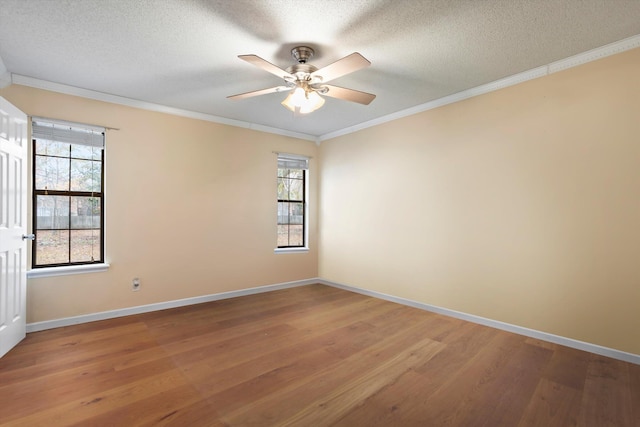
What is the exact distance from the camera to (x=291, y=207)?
5230 millimetres

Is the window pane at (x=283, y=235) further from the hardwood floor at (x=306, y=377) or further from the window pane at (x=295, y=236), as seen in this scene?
the hardwood floor at (x=306, y=377)

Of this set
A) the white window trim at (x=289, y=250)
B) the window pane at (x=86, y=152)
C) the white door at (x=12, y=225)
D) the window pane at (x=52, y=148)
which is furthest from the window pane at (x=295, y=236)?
the white door at (x=12, y=225)

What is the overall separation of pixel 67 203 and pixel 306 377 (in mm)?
3266

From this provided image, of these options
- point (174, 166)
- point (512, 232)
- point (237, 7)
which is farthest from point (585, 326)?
point (174, 166)

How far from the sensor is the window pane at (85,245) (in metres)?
3.42

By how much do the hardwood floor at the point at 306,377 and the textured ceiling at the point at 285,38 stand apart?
2632 millimetres

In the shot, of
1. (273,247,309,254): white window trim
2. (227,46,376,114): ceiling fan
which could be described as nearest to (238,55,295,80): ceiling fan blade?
(227,46,376,114): ceiling fan

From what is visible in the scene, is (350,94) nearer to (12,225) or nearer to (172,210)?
(172,210)

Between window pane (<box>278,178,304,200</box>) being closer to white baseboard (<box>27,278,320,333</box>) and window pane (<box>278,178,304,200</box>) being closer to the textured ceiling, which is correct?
white baseboard (<box>27,278,320,333</box>)

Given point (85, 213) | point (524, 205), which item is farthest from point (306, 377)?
point (85, 213)

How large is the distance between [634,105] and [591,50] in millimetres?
590

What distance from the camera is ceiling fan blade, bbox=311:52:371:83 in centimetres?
211

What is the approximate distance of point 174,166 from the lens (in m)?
3.96

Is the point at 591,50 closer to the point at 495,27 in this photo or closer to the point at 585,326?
the point at 495,27
